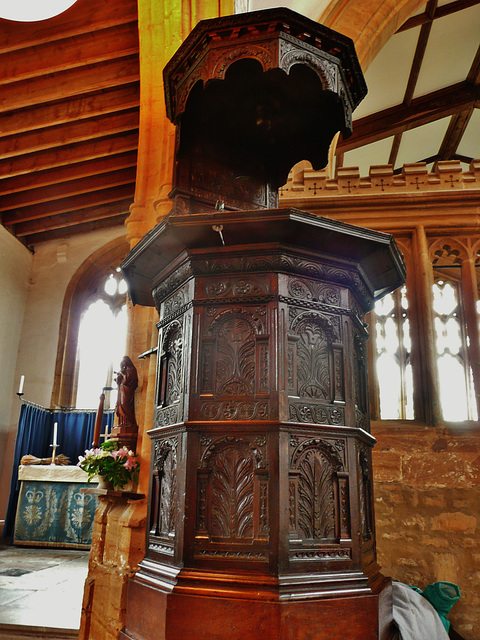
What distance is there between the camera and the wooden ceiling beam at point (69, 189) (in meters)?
9.26

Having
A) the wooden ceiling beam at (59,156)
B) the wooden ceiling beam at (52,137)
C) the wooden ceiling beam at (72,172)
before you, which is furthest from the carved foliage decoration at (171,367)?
the wooden ceiling beam at (72,172)

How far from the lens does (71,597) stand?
4.05 meters

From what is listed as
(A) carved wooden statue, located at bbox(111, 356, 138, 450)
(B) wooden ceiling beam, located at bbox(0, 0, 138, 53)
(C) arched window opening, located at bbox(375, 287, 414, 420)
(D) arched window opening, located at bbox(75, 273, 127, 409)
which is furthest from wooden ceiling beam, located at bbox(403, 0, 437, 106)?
(D) arched window opening, located at bbox(75, 273, 127, 409)

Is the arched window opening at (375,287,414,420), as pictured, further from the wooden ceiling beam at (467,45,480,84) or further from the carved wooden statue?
the wooden ceiling beam at (467,45,480,84)

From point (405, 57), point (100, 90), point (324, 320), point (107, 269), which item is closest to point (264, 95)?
point (324, 320)

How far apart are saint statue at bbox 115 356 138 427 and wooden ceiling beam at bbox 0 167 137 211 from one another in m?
6.24

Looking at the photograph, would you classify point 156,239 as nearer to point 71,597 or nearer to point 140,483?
point 140,483

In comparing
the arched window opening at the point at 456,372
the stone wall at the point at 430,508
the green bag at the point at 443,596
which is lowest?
the green bag at the point at 443,596

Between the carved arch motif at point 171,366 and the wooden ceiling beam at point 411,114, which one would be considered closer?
the carved arch motif at point 171,366

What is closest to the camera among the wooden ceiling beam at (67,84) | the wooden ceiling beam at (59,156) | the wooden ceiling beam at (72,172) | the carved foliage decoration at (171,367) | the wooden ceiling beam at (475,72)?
the carved foliage decoration at (171,367)

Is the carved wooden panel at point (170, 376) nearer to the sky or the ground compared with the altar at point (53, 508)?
nearer to the sky

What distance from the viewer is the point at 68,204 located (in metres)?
9.91

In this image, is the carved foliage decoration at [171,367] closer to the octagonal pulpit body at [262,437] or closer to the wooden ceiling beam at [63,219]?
the octagonal pulpit body at [262,437]

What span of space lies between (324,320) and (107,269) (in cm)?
961
